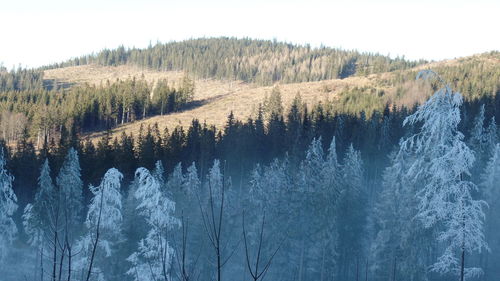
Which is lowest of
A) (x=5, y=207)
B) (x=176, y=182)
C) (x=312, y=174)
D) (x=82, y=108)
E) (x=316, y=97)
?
(x=82, y=108)

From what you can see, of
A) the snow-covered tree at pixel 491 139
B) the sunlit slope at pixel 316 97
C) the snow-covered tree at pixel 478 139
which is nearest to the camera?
the snow-covered tree at pixel 478 139

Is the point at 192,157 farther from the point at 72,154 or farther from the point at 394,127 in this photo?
the point at 394,127

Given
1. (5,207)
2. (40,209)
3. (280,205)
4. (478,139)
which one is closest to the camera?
(5,207)

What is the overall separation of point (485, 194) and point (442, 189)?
98.8 feet

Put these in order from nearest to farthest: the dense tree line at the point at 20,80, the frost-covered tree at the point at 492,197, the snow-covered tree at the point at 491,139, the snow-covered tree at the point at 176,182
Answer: the snow-covered tree at the point at 176,182
the frost-covered tree at the point at 492,197
the snow-covered tree at the point at 491,139
the dense tree line at the point at 20,80

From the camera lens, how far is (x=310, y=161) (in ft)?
132

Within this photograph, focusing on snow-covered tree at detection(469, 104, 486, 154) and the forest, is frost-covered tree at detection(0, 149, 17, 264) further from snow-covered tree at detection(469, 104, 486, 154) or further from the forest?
snow-covered tree at detection(469, 104, 486, 154)

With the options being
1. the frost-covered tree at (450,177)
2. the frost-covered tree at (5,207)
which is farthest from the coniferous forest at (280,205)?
the frost-covered tree at (5,207)

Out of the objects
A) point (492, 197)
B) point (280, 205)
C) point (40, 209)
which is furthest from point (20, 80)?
point (492, 197)

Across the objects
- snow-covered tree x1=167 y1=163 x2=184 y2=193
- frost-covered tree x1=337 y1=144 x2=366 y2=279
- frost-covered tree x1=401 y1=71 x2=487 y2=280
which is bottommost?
frost-covered tree x1=337 y1=144 x2=366 y2=279

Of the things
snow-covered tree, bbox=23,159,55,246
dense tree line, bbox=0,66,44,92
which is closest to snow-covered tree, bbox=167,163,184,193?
snow-covered tree, bbox=23,159,55,246

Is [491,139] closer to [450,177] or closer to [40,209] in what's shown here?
[450,177]

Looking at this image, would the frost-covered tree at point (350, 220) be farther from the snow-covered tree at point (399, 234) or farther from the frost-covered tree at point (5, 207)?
the frost-covered tree at point (5, 207)

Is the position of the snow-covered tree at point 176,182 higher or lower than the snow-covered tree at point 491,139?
lower
